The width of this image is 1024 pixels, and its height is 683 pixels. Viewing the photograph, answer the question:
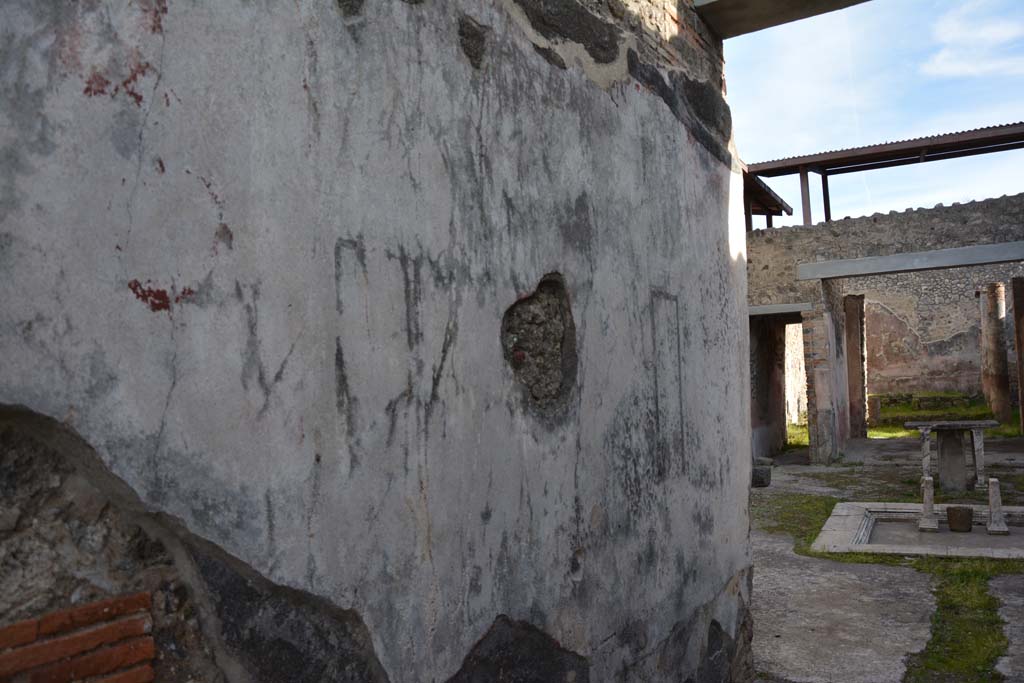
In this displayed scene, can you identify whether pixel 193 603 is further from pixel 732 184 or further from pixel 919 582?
pixel 919 582

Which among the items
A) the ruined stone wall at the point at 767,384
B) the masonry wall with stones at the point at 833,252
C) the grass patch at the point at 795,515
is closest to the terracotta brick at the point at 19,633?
the grass patch at the point at 795,515

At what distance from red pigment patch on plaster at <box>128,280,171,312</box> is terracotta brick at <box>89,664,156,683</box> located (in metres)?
0.46

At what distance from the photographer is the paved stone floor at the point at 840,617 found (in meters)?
3.11

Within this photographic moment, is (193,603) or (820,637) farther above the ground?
(193,603)

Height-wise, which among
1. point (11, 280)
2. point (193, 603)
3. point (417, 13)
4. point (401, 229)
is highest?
point (417, 13)

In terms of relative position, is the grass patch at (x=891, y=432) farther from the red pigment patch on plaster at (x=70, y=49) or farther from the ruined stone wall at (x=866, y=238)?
the red pigment patch on plaster at (x=70, y=49)

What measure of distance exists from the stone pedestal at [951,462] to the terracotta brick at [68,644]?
7.77m

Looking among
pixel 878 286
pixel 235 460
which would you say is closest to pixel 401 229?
pixel 235 460

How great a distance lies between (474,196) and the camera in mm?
1591

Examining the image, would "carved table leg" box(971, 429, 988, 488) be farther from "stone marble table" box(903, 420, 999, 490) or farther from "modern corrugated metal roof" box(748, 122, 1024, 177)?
"modern corrugated metal roof" box(748, 122, 1024, 177)

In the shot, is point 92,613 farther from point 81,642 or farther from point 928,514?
point 928,514

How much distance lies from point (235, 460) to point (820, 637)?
3.08 metres

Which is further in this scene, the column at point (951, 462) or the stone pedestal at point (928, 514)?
the column at point (951, 462)

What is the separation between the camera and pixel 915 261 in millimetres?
10078
